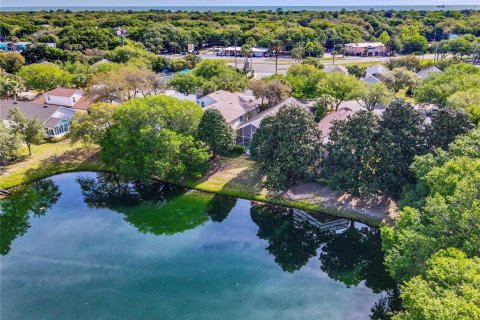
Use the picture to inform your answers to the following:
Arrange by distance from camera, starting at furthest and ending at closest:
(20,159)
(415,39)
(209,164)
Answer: (415,39)
(20,159)
(209,164)

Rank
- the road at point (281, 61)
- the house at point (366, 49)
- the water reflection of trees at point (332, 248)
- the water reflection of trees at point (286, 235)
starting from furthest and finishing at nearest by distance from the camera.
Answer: the house at point (366, 49) < the road at point (281, 61) < the water reflection of trees at point (286, 235) < the water reflection of trees at point (332, 248)

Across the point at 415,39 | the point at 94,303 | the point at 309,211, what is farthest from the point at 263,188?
the point at 415,39

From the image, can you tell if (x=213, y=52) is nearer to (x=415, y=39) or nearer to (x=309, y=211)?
(x=415, y=39)

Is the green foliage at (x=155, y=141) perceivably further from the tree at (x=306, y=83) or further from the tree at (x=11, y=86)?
the tree at (x=11, y=86)

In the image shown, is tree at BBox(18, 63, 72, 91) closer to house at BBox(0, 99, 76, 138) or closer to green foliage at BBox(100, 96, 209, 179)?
house at BBox(0, 99, 76, 138)

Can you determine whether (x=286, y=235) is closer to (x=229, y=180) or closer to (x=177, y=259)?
(x=177, y=259)

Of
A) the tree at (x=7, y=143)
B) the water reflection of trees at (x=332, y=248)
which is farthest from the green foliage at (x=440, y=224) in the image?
Answer: the tree at (x=7, y=143)
